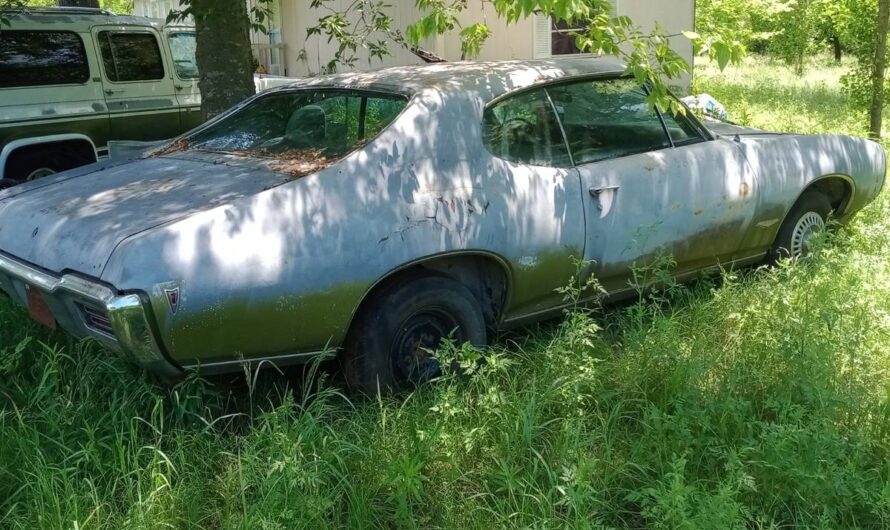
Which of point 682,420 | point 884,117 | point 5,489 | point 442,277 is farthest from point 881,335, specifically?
point 884,117

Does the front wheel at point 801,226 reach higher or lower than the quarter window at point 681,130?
lower

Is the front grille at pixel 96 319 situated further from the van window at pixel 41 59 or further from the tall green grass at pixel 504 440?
the van window at pixel 41 59

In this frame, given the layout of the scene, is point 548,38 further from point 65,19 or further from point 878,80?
point 65,19

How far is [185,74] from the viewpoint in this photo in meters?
8.08

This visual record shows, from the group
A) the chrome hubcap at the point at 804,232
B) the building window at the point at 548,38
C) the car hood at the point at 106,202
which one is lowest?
the chrome hubcap at the point at 804,232

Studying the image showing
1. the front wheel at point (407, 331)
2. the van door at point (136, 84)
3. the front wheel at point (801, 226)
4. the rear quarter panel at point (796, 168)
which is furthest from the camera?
the van door at point (136, 84)

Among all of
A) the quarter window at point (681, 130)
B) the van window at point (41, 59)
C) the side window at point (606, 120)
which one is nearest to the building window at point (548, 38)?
the van window at point (41, 59)

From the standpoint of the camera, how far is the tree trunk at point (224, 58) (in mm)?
5664

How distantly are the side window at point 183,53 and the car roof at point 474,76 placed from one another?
13.6 feet

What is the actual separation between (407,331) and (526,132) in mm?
1138

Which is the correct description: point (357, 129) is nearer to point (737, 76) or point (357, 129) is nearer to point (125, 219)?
point (125, 219)

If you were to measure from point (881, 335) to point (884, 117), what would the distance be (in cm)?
1124

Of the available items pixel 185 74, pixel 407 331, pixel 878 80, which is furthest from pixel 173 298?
pixel 878 80

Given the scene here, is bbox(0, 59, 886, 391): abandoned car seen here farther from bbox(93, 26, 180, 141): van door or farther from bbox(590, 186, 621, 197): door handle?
bbox(93, 26, 180, 141): van door
